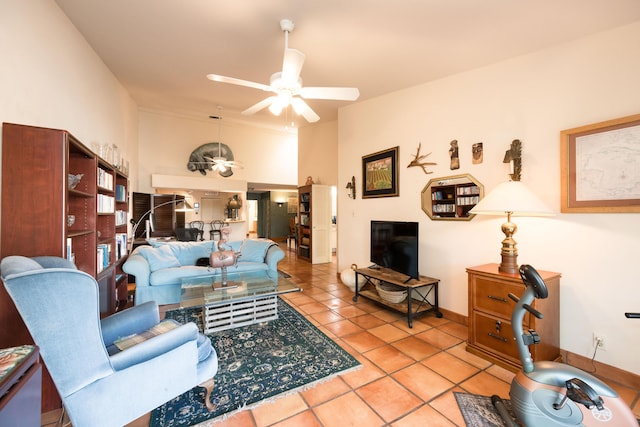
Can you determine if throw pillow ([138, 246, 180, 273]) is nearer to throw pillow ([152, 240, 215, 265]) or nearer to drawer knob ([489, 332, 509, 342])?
throw pillow ([152, 240, 215, 265])

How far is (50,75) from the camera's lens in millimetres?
2193

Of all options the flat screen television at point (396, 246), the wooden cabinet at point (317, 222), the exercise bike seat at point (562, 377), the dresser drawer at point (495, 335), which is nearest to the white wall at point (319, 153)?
the wooden cabinet at point (317, 222)

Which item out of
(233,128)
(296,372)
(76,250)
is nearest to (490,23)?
(296,372)

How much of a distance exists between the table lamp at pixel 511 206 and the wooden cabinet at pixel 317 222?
4.23m

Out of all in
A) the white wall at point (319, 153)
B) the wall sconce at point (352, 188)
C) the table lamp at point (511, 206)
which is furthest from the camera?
the white wall at point (319, 153)

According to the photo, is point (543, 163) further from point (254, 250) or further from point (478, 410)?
point (254, 250)

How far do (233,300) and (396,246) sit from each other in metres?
2.03

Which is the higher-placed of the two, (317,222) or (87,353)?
(317,222)

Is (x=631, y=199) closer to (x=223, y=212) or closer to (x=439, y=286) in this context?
(x=439, y=286)

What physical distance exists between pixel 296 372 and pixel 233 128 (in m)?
6.09

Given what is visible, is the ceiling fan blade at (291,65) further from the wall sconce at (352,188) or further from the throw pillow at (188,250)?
the throw pillow at (188,250)

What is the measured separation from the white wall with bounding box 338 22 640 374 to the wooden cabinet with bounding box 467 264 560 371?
9.3 inches

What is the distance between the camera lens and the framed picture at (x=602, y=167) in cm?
204

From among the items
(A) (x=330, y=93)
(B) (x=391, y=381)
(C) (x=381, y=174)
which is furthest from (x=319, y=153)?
(B) (x=391, y=381)
